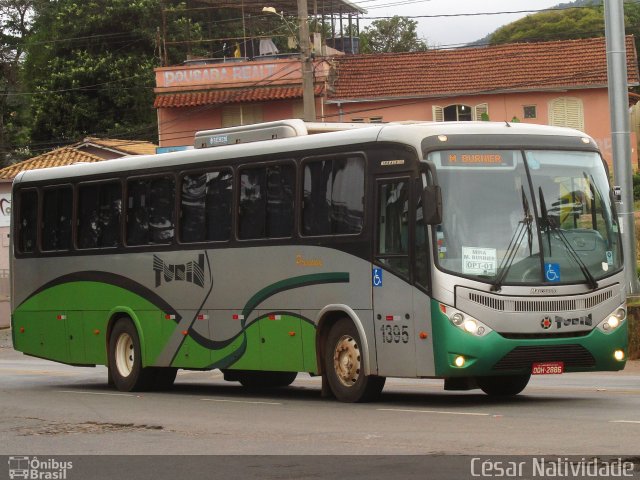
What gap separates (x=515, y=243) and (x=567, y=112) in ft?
128

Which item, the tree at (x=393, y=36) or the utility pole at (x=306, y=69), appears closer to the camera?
the utility pole at (x=306, y=69)

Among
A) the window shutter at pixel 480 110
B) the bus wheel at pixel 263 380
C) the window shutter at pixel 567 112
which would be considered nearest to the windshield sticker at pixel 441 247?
the bus wheel at pixel 263 380

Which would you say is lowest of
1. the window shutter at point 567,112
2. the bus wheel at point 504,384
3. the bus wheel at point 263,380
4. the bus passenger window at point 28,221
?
the bus wheel at point 263,380

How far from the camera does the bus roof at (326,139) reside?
15484 mm

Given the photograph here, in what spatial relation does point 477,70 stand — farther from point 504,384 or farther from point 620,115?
point 504,384

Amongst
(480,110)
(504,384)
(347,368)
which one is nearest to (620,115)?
(504,384)

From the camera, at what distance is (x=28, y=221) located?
22.5 metres

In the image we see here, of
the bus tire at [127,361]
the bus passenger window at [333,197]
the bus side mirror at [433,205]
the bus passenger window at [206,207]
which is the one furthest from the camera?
the bus tire at [127,361]

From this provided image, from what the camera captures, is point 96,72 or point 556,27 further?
point 556,27

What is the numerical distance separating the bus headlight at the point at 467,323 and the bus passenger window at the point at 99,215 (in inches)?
286

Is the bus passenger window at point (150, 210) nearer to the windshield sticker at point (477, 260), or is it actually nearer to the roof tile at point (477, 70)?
the windshield sticker at point (477, 260)

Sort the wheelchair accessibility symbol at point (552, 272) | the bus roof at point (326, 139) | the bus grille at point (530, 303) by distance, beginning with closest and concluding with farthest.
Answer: the bus grille at point (530, 303), the wheelchair accessibility symbol at point (552, 272), the bus roof at point (326, 139)

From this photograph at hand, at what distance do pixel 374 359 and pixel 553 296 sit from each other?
2137 mm
